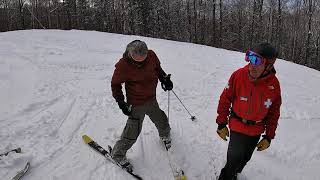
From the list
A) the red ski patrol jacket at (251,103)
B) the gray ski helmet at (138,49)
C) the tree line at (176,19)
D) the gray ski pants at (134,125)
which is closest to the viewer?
the red ski patrol jacket at (251,103)

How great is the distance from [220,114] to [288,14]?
4858 cm

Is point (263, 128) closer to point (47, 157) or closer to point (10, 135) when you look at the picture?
point (47, 157)

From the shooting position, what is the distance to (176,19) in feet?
163

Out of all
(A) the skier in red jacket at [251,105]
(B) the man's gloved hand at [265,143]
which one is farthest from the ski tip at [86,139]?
(B) the man's gloved hand at [265,143]

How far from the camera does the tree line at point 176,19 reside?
4238 centimetres

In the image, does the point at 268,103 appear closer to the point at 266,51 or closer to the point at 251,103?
the point at 251,103

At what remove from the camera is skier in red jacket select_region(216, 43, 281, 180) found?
11.0 feet

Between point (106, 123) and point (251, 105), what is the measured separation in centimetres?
361

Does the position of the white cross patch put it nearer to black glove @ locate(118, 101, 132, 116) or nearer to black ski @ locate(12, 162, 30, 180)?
black glove @ locate(118, 101, 132, 116)

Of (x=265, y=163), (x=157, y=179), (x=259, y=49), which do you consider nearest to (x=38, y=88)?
(x=157, y=179)

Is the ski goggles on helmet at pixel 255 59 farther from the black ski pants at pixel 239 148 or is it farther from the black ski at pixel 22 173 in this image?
the black ski at pixel 22 173

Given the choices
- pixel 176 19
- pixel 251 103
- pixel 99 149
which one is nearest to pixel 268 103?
pixel 251 103

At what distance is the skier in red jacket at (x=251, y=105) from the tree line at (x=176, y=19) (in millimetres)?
39010

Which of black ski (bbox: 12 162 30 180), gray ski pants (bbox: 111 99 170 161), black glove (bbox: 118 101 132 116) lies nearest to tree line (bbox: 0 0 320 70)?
gray ski pants (bbox: 111 99 170 161)
